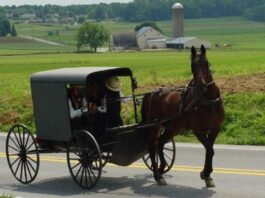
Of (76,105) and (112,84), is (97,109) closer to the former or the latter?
(76,105)

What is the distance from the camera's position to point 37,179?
12445 millimetres

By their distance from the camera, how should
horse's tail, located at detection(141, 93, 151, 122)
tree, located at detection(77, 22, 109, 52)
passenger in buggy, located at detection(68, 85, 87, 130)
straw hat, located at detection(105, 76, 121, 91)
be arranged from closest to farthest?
horse's tail, located at detection(141, 93, 151, 122)
passenger in buggy, located at detection(68, 85, 87, 130)
straw hat, located at detection(105, 76, 121, 91)
tree, located at detection(77, 22, 109, 52)

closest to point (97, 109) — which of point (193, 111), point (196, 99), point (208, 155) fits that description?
point (193, 111)

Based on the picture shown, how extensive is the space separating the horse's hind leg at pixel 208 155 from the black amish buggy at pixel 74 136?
117cm

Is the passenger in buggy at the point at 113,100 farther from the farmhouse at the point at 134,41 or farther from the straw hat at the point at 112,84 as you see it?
the farmhouse at the point at 134,41

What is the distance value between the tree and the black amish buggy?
136 meters

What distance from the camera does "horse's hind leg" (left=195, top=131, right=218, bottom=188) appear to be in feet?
34.3

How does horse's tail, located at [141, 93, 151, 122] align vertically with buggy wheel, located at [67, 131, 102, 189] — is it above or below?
above

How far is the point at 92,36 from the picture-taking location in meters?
157

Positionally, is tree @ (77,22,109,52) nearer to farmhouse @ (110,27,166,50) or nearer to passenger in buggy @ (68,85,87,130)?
farmhouse @ (110,27,166,50)

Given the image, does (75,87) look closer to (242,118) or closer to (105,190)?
(105,190)

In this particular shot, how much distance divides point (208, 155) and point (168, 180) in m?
1.45

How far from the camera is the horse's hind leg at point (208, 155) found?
34.3 ft

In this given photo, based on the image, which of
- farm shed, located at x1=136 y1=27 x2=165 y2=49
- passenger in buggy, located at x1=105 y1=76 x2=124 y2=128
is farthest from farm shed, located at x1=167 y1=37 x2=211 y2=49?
passenger in buggy, located at x1=105 y1=76 x2=124 y2=128
